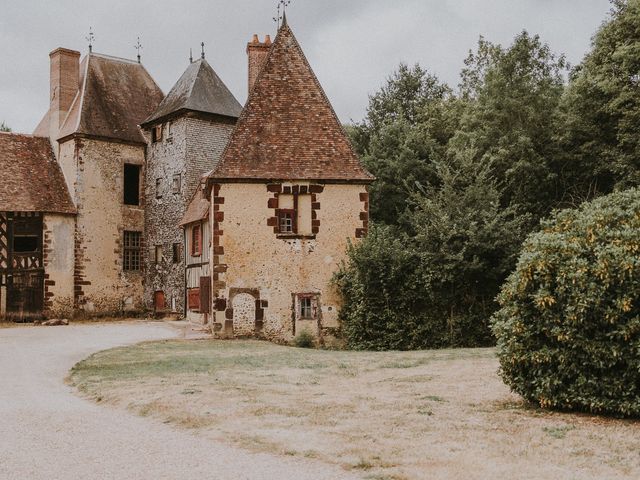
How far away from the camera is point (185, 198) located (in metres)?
30.8

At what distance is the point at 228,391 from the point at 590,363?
4.61m

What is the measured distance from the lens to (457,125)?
1265 inches

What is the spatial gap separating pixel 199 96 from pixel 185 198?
4540mm

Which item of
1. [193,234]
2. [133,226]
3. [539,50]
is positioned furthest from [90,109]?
[539,50]

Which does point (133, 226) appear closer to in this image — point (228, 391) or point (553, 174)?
point (553, 174)

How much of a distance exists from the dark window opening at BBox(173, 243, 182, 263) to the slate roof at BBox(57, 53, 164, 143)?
209 inches

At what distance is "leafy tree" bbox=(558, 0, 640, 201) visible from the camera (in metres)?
23.6

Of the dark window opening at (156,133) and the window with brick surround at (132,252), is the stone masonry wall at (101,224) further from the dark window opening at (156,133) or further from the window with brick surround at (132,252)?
the dark window opening at (156,133)

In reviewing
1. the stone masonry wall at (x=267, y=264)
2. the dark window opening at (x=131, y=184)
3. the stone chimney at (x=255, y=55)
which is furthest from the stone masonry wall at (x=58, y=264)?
the stone masonry wall at (x=267, y=264)

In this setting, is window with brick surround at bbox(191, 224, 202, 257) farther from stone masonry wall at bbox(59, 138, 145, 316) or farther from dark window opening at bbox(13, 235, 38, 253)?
dark window opening at bbox(13, 235, 38, 253)

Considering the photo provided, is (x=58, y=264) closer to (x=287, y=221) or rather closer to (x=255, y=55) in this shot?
(x=255, y=55)

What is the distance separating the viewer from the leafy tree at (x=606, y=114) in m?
23.6

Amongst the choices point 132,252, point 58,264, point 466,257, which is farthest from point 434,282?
point 132,252

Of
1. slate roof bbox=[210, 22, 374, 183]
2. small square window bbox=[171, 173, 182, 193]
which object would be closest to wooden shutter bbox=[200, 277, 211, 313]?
small square window bbox=[171, 173, 182, 193]
